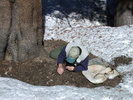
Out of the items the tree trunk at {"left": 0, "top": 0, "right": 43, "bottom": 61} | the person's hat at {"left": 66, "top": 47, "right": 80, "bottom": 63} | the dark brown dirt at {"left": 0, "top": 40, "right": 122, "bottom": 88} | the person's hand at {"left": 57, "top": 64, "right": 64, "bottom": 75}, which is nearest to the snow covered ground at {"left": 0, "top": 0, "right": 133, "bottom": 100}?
the dark brown dirt at {"left": 0, "top": 40, "right": 122, "bottom": 88}

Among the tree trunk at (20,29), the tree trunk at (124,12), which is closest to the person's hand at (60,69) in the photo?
the tree trunk at (20,29)

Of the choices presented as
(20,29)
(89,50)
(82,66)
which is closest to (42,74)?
(82,66)

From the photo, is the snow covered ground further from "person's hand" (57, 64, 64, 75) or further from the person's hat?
the person's hat

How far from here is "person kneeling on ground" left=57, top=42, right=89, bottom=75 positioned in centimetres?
591

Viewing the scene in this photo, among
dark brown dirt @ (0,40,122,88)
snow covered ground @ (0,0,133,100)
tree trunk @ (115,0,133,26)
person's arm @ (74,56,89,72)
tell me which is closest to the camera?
snow covered ground @ (0,0,133,100)

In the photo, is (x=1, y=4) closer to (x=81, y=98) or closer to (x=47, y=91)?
(x=47, y=91)

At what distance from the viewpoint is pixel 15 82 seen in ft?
18.2

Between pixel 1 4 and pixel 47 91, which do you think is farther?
pixel 1 4

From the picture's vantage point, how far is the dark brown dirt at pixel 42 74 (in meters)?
5.74

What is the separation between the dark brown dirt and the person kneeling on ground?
0.10m

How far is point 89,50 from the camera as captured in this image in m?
7.46

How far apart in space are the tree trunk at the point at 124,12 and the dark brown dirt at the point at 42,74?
3262 mm

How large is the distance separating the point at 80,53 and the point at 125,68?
117 cm

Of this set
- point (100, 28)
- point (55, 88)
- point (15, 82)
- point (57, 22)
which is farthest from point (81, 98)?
point (57, 22)
